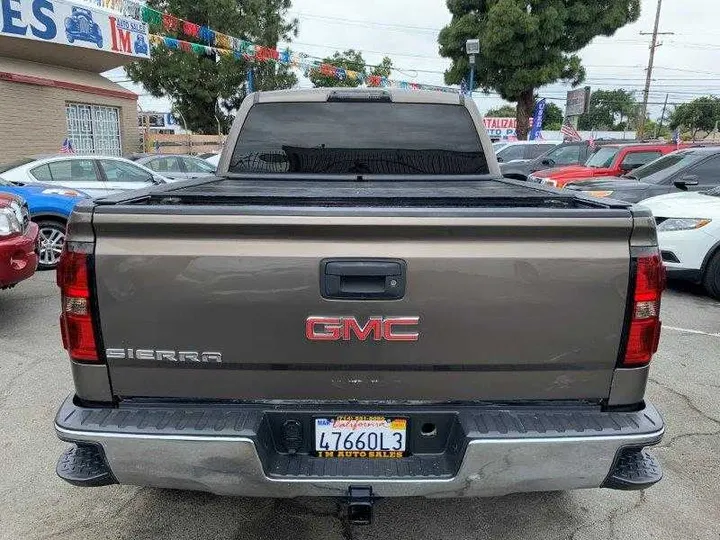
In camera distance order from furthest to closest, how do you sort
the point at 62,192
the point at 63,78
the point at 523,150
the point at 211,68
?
the point at 211,68 < the point at 523,150 < the point at 63,78 < the point at 62,192

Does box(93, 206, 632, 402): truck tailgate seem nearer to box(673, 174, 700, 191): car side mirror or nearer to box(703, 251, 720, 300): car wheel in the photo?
box(703, 251, 720, 300): car wheel

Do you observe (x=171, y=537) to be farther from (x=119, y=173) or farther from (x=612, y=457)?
(x=119, y=173)

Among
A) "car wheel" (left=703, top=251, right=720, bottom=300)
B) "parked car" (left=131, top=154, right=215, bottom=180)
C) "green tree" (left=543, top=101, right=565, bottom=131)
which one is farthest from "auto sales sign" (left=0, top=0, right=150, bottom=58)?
"green tree" (left=543, top=101, right=565, bottom=131)

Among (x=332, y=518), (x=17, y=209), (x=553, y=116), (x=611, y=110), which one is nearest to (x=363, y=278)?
(x=332, y=518)

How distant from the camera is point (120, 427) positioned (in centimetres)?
202

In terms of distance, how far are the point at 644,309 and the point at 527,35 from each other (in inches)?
1022

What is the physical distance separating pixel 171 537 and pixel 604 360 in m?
2.11

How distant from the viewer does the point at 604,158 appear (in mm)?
13453

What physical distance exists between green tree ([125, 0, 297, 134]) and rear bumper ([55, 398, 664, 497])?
96.3 feet

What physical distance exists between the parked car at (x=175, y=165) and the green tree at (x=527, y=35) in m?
16.5

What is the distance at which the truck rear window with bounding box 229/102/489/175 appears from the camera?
13.2 ft

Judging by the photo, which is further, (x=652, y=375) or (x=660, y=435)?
(x=652, y=375)

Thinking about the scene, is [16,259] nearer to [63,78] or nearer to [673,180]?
[673,180]

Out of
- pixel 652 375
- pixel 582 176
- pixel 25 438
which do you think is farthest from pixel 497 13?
pixel 25 438
